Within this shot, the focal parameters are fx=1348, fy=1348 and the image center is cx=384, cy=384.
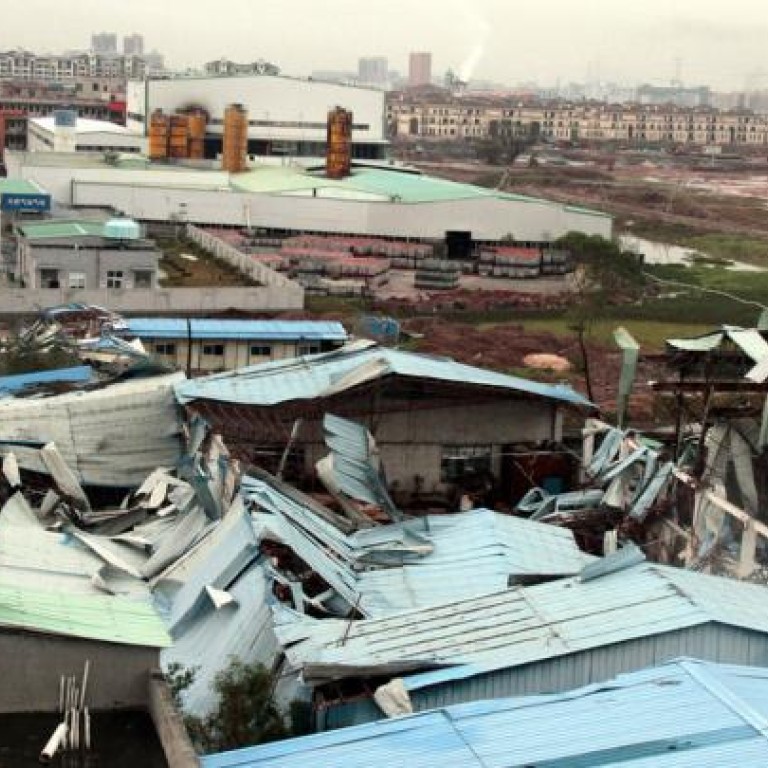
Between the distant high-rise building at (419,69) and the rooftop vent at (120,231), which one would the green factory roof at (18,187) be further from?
the distant high-rise building at (419,69)

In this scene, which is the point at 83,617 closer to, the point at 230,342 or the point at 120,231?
the point at 230,342

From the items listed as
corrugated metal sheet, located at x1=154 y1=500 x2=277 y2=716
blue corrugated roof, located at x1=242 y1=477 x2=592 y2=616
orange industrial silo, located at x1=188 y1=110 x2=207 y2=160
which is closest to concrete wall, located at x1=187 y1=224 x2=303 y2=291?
orange industrial silo, located at x1=188 y1=110 x2=207 y2=160

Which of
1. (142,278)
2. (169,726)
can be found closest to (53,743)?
(169,726)

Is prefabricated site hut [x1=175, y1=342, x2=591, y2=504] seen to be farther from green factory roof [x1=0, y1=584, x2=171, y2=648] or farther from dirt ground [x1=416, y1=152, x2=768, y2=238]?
dirt ground [x1=416, y1=152, x2=768, y2=238]

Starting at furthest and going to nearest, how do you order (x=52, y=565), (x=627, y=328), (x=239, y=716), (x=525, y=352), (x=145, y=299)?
(x=627, y=328), (x=525, y=352), (x=145, y=299), (x=52, y=565), (x=239, y=716)

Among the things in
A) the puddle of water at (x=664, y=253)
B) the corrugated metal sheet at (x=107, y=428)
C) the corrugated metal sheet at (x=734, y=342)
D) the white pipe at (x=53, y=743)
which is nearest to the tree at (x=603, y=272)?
the puddle of water at (x=664, y=253)
